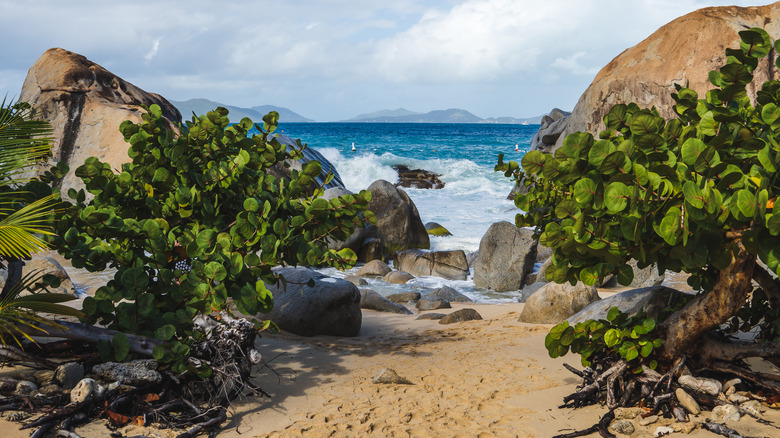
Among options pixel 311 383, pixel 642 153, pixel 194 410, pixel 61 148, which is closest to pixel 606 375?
pixel 642 153

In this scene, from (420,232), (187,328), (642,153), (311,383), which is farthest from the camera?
(420,232)

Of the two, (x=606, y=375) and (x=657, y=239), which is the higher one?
(x=657, y=239)

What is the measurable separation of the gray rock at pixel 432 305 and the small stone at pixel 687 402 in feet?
20.6

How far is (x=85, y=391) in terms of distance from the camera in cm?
379

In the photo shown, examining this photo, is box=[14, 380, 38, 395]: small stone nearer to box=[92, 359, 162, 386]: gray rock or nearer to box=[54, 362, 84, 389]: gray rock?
box=[54, 362, 84, 389]: gray rock

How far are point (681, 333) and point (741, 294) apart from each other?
0.53m

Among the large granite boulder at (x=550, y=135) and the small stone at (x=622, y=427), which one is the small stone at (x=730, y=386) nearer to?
the small stone at (x=622, y=427)

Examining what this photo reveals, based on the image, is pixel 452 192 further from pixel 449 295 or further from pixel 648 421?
pixel 648 421

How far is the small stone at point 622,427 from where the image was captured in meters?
3.59

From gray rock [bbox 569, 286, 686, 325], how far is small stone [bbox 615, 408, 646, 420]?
51.3 inches

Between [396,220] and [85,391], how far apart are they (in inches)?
458

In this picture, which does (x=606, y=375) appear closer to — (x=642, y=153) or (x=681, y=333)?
(x=681, y=333)

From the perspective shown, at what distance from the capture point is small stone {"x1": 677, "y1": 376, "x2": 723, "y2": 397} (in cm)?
380

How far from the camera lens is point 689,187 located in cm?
276
